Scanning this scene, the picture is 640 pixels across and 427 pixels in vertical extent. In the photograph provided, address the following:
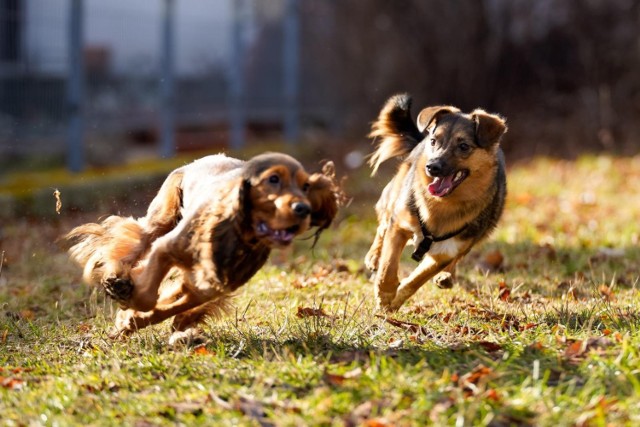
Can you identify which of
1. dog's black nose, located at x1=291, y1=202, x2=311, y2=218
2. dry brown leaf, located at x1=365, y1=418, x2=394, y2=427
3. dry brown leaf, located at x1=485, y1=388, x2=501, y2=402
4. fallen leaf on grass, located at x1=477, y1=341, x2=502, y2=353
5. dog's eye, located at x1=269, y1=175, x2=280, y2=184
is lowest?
fallen leaf on grass, located at x1=477, y1=341, x2=502, y2=353

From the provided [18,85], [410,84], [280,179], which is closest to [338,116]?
[410,84]

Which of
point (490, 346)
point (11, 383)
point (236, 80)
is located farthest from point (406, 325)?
point (236, 80)

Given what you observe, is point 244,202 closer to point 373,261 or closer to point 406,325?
point 406,325

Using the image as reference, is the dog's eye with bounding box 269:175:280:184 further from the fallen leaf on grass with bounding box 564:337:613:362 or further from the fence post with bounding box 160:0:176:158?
the fence post with bounding box 160:0:176:158

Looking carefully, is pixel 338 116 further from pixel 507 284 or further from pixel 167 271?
pixel 167 271

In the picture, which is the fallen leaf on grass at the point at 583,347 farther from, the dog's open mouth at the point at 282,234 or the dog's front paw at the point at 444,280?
the dog's front paw at the point at 444,280

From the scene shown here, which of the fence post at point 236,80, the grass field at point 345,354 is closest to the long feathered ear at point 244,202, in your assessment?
the grass field at point 345,354

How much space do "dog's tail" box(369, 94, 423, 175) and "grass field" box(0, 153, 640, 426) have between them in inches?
40.6

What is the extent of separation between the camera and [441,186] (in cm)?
641

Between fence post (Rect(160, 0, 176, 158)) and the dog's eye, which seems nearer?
the dog's eye

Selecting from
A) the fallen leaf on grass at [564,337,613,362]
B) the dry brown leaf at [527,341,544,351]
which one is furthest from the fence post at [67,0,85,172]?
the fallen leaf on grass at [564,337,613,362]

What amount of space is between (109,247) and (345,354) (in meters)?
1.59

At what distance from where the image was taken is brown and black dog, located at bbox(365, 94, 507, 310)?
255 inches

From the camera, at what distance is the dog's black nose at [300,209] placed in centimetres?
483
